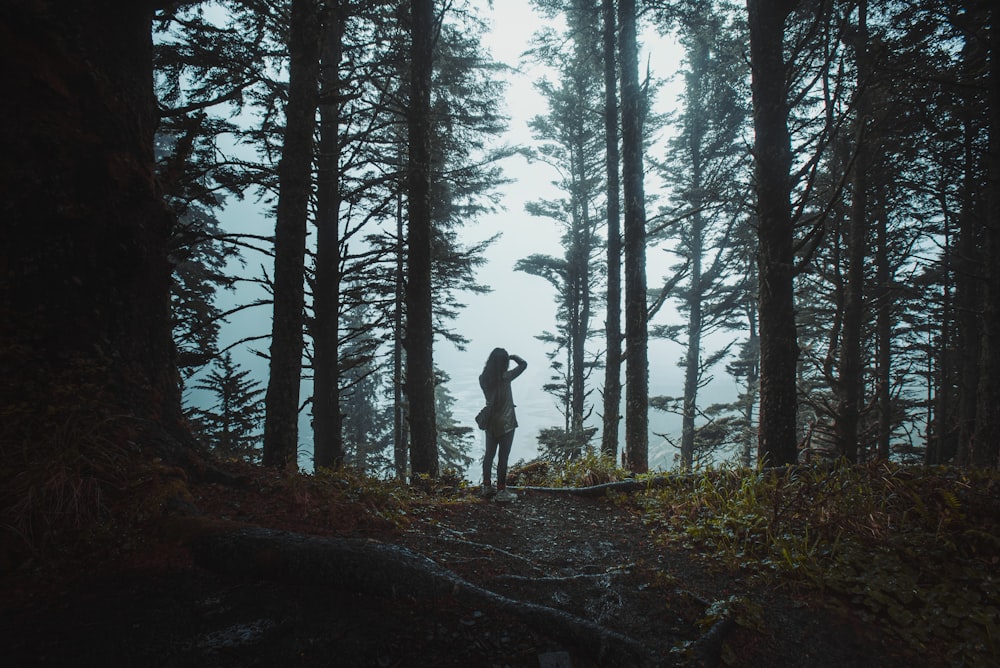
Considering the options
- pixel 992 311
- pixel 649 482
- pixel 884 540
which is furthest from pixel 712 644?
pixel 992 311

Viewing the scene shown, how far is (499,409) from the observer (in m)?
6.82

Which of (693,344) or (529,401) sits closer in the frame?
(693,344)

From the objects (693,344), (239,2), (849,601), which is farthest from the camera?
(693,344)

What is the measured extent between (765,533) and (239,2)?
10274 millimetres

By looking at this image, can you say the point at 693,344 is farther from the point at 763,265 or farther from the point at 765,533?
the point at 765,533

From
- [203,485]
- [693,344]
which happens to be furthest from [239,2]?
[693,344]

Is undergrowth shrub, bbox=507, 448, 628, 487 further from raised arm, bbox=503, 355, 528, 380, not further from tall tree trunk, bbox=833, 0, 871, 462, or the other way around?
tall tree trunk, bbox=833, 0, 871, 462

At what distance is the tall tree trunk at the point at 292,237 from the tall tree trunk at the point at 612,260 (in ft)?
25.3

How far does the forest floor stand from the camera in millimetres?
1753

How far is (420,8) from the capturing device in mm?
8406

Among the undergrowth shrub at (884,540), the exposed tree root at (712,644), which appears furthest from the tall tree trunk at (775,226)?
the exposed tree root at (712,644)

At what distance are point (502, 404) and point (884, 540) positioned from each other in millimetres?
4735

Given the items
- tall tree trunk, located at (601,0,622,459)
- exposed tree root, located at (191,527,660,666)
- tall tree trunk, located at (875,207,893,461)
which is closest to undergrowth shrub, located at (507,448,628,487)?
Result: tall tree trunk, located at (601,0,622,459)

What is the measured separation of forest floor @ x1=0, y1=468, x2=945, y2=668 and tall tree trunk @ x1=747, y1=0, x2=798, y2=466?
287 cm
